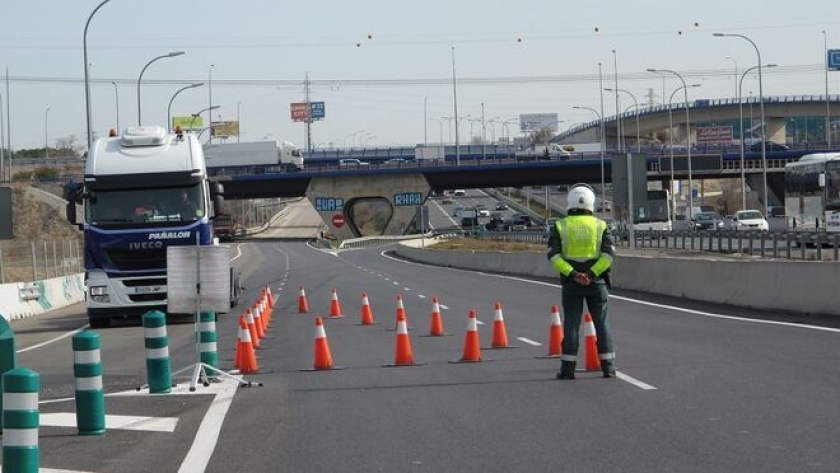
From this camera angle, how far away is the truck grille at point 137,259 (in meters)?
26.8

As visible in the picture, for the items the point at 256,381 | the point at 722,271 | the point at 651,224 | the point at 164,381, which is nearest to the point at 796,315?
the point at 722,271

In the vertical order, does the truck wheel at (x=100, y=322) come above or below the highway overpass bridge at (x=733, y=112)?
below

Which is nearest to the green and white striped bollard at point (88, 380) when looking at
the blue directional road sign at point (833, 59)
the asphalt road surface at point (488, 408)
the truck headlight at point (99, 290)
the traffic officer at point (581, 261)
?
the asphalt road surface at point (488, 408)

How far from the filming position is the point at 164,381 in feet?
46.2

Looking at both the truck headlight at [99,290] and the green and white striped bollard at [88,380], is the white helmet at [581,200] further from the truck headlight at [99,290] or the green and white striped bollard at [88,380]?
the truck headlight at [99,290]

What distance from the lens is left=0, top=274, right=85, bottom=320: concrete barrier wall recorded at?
34188 millimetres

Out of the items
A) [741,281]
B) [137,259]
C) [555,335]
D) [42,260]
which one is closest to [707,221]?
[42,260]

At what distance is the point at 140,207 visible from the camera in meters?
26.9

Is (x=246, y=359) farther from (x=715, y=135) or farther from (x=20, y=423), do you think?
(x=715, y=135)

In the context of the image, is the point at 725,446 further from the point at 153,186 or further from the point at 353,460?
the point at 153,186

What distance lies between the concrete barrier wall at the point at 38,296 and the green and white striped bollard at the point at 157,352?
59.4ft

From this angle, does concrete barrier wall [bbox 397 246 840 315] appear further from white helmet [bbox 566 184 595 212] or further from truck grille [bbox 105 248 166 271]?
truck grille [bbox 105 248 166 271]

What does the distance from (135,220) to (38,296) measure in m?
11.4

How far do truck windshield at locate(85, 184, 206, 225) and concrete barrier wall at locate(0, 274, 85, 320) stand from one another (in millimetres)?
5661
